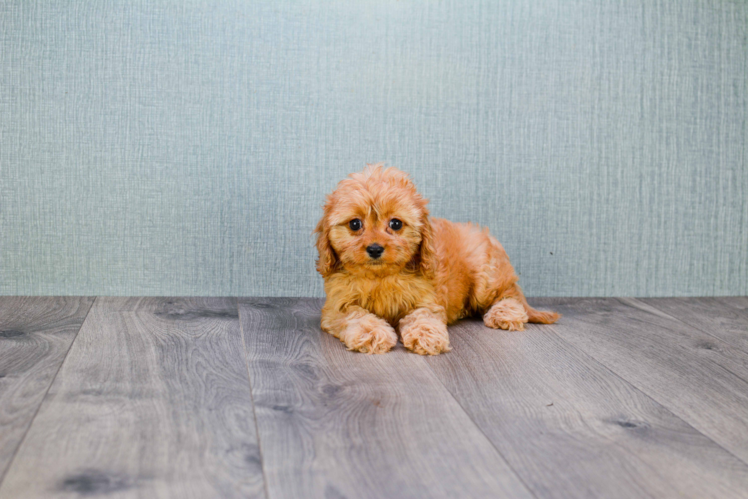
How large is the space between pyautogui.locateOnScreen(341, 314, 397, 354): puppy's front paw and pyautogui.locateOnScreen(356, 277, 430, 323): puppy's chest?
10 centimetres

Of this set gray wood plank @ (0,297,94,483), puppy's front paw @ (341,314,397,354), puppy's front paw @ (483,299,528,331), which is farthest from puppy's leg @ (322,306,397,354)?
gray wood plank @ (0,297,94,483)

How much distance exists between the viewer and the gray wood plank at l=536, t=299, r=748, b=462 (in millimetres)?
1560

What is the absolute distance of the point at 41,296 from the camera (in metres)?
2.63

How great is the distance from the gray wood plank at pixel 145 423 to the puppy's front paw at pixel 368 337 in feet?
1.02

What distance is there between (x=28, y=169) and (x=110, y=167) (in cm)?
30

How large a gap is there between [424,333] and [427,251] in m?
0.26

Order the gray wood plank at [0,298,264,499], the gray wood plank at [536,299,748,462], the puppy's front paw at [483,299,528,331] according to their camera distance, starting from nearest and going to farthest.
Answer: the gray wood plank at [0,298,264,499]
the gray wood plank at [536,299,748,462]
the puppy's front paw at [483,299,528,331]

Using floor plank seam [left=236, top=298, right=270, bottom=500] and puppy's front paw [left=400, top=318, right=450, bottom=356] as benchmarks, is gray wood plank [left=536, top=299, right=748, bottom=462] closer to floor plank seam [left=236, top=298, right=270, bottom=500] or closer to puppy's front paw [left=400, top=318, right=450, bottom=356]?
puppy's front paw [left=400, top=318, right=450, bottom=356]

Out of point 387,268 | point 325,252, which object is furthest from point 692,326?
point 325,252

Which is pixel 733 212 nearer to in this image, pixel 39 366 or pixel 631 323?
pixel 631 323

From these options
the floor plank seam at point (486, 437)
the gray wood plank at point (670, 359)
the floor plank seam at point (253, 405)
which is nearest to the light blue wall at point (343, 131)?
the gray wood plank at point (670, 359)

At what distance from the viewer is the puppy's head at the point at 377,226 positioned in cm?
202

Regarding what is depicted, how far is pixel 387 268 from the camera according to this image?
6.75 feet

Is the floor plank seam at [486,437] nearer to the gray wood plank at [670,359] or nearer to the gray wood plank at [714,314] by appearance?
the gray wood plank at [670,359]
